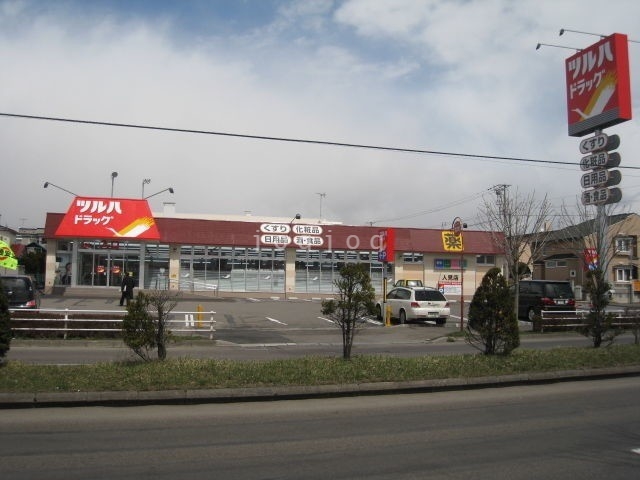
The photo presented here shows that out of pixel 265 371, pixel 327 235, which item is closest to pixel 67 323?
pixel 265 371

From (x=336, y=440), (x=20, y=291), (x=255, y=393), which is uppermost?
(x=20, y=291)

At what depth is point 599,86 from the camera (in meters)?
22.0

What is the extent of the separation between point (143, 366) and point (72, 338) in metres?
8.46

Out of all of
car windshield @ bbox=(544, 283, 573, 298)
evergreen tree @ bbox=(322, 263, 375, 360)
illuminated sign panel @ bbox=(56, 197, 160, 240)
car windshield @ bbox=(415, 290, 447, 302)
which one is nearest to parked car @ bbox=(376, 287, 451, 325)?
car windshield @ bbox=(415, 290, 447, 302)

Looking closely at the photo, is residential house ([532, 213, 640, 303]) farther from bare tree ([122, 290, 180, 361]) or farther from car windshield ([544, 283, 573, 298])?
bare tree ([122, 290, 180, 361])

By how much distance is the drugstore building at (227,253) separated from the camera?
36531 mm

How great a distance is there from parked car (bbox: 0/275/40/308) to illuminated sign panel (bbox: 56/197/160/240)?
18.1 metres

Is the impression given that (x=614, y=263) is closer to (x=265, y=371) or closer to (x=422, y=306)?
(x=422, y=306)

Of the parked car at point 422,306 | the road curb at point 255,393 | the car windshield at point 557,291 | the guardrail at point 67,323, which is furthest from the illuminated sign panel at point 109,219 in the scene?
the road curb at point 255,393

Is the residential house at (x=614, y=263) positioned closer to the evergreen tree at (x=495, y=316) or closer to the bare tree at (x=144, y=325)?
the evergreen tree at (x=495, y=316)

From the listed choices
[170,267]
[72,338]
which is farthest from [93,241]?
[72,338]

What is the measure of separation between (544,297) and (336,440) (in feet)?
69.9

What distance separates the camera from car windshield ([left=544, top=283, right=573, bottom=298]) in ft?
83.2

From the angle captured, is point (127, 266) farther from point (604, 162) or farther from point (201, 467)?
point (201, 467)
